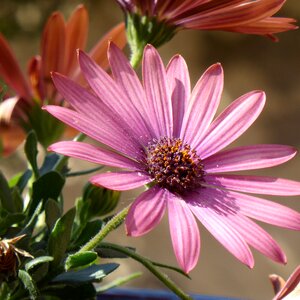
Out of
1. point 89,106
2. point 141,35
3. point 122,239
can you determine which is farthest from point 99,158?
point 122,239

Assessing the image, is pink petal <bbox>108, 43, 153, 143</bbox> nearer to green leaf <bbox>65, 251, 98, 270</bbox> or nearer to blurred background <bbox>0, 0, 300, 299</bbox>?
green leaf <bbox>65, 251, 98, 270</bbox>

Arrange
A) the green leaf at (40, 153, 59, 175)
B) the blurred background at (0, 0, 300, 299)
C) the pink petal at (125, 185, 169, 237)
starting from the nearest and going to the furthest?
the pink petal at (125, 185, 169, 237) < the green leaf at (40, 153, 59, 175) < the blurred background at (0, 0, 300, 299)

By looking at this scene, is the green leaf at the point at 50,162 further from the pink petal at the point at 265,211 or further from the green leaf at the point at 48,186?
the pink petal at the point at 265,211

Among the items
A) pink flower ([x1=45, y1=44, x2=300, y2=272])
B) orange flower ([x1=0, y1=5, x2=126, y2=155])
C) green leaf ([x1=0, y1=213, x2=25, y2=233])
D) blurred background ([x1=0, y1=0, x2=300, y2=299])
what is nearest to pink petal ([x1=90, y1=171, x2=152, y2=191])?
pink flower ([x1=45, y1=44, x2=300, y2=272])

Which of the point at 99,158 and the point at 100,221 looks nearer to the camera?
the point at 99,158

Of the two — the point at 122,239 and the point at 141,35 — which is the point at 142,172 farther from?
the point at 122,239
